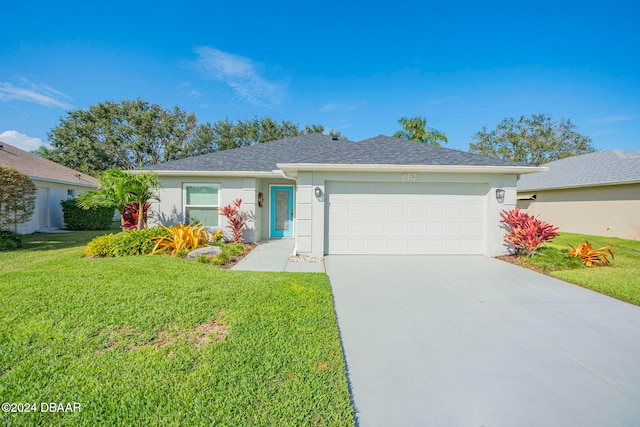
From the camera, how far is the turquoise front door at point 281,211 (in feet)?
35.9

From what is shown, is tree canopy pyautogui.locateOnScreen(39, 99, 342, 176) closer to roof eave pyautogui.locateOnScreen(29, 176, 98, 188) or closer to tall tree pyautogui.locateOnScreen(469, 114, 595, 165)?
roof eave pyautogui.locateOnScreen(29, 176, 98, 188)

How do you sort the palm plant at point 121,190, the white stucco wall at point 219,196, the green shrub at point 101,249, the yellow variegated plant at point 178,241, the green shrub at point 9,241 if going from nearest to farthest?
the green shrub at point 101,249, the yellow variegated plant at point 178,241, the green shrub at point 9,241, the palm plant at point 121,190, the white stucco wall at point 219,196

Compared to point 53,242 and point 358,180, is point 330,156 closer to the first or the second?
point 358,180

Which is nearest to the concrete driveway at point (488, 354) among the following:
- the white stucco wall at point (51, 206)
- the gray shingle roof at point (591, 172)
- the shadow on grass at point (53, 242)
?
the shadow on grass at point (53, 242)

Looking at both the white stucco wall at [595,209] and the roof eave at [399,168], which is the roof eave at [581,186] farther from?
the roof eave at [399,168]

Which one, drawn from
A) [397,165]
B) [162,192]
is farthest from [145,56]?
[397,165]

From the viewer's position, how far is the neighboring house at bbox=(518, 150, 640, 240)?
1177 centimetres

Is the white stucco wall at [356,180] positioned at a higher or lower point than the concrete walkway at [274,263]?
higher

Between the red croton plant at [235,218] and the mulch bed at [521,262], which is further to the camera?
the red croton plant at [235,218]

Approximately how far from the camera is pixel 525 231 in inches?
294

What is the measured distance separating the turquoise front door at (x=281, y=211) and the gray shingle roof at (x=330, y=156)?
1.12 metres

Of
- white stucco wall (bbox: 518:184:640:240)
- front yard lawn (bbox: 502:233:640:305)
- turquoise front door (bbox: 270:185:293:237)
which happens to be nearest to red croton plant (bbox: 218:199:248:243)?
turquoise front door (bbox: 270:185:293:237)

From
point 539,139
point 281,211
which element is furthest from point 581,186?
point 539,139

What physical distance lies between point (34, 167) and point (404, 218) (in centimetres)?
1772
